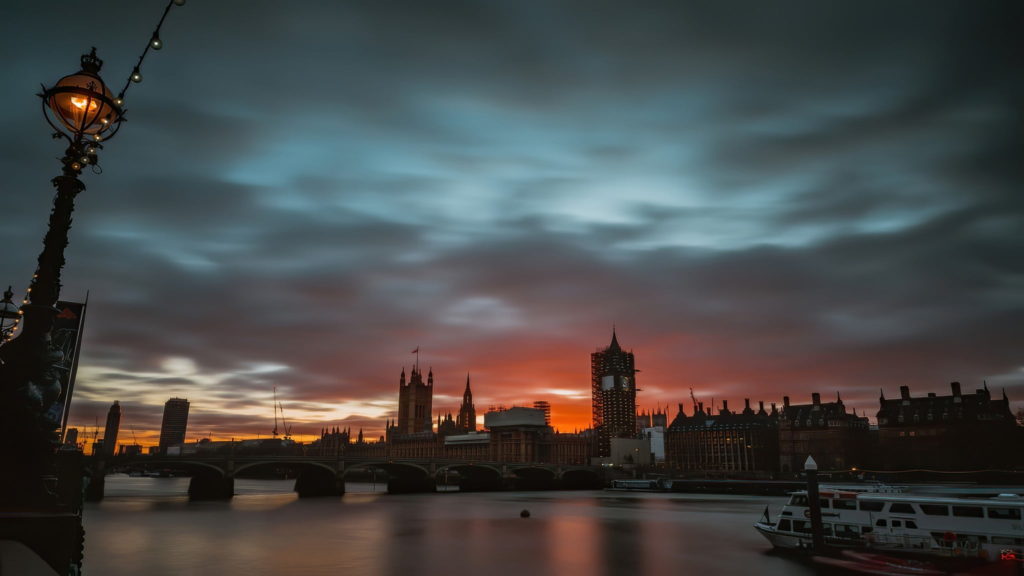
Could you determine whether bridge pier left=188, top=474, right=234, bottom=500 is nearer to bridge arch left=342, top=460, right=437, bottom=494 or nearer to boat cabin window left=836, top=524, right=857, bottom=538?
bridge arch left=342, top=460, right=437, bottom=494

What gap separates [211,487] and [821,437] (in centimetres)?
14338

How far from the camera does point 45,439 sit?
1052cm

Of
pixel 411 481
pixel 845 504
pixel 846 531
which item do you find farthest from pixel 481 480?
pixel 846 531

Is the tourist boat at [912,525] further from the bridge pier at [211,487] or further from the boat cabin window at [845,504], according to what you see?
the bridge pier at [211,487]

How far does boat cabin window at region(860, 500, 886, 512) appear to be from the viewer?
4350cm

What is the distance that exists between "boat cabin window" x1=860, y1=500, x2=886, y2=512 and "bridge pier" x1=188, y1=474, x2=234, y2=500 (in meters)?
105

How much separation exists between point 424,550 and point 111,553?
77.3 ft

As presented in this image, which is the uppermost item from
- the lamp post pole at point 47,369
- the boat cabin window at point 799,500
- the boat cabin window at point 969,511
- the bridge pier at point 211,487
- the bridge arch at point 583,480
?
the lamp post pole at point 47,369

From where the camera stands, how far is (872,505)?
1736 inches

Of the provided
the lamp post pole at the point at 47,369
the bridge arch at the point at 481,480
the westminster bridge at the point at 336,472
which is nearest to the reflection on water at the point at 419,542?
the westminster bridge at the point at 336,472

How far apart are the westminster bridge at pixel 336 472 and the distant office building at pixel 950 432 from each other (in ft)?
251

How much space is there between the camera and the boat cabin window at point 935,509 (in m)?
39.8

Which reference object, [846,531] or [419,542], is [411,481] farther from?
[846,531]

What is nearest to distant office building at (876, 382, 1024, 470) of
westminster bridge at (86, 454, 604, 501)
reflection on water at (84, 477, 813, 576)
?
reflection on water at (84, 477, 813, 576)
